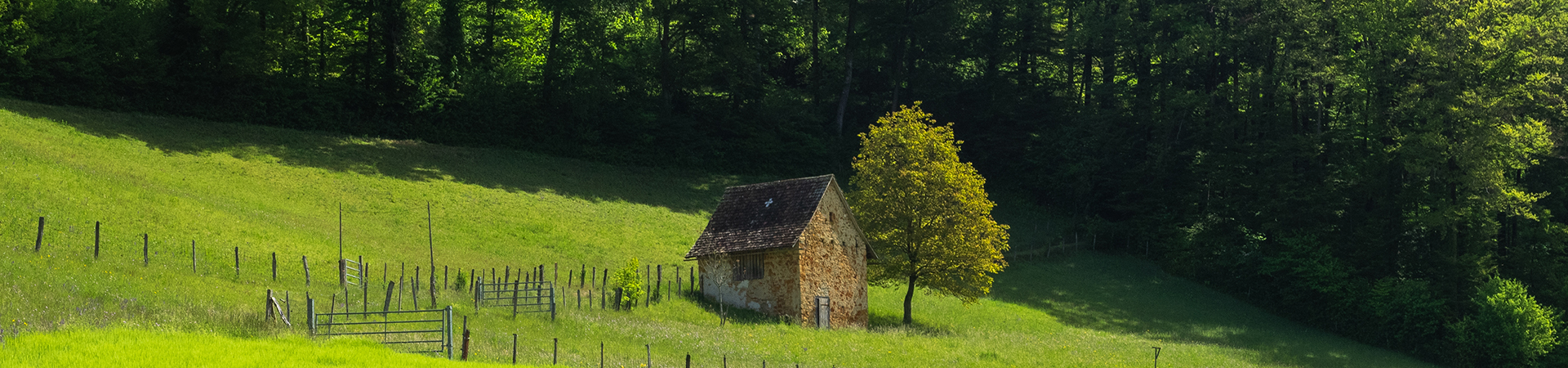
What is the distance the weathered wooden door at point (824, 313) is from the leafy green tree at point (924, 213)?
396cm

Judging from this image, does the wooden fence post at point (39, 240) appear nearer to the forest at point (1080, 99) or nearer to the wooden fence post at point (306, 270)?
the wooden fence post at point (306, 270)

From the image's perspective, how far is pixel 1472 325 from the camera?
47.2 metres

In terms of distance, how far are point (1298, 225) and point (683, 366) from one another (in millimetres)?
39581

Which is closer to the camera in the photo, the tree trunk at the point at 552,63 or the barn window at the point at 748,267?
the barn window at the point at 748,267

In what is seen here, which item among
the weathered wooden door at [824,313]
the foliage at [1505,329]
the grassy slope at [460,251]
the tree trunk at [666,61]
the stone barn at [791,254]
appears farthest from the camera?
the tree trunk at [666,61]

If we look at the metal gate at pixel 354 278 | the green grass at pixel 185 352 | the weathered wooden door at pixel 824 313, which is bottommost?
the weathered wooden door at pixel 824 313

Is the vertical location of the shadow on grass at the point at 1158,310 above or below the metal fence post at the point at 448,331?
below

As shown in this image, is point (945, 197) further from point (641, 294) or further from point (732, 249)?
point (641, 294)

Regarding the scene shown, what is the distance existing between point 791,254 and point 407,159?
1036 inches

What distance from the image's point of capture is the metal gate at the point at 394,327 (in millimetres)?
24672

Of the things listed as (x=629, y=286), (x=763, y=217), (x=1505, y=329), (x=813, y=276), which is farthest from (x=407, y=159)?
(x=1505, y=329)

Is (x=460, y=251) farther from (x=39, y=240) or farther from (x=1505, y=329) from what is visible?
(x=1505, y=329)

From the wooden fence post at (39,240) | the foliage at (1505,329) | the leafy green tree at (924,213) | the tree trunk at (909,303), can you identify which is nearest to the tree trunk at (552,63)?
the leafy green tree at (924,213)

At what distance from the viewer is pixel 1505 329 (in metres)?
45.8
